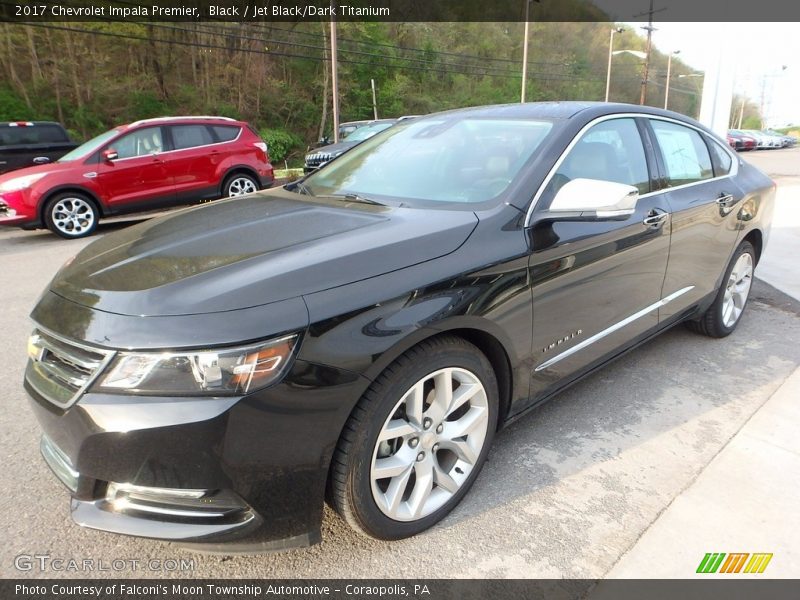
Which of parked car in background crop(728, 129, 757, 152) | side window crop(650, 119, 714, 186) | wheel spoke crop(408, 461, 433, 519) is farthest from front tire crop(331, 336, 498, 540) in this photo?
parked car in background crop(728, 129, 757, 152)

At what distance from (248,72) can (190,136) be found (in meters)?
23.7

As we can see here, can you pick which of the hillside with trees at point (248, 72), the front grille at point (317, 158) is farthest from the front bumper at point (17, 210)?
the hillside with trees at point (248, 72)

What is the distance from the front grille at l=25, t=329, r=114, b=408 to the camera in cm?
166

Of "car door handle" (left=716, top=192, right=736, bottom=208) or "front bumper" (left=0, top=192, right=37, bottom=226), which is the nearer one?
"car door handle" (left=716, top=192, right=736, bottom=208)

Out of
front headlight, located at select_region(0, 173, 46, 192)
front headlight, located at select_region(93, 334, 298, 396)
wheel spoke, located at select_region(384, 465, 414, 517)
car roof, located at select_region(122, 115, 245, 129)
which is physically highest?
car roof, located at select_region(122, 115, 245, 129)

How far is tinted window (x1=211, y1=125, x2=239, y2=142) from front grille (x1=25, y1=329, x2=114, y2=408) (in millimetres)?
8558

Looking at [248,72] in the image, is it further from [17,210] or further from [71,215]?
[17,210]

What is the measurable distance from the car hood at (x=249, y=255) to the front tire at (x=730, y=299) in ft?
8.39

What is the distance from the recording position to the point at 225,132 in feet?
32.3

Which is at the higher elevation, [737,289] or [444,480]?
[737,289]

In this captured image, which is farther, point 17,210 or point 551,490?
point 17,210

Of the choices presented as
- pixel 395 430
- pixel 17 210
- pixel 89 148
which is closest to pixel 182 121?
pixel 89 148

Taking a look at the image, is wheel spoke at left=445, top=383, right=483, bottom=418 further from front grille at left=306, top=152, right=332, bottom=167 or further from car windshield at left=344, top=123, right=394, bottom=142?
car windshield at left=344, top=123, right=394, bottom=142

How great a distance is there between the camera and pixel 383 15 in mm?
40438
